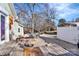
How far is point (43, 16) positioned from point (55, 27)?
0.21 meters

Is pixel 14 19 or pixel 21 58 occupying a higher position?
pixel 14 19

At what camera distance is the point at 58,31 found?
8.91 feet

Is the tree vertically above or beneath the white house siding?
above

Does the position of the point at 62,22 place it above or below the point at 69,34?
above

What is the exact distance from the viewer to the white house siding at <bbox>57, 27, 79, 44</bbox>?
2715mm

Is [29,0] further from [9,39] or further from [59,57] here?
[59,57]

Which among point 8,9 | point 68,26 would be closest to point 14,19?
point 8,9

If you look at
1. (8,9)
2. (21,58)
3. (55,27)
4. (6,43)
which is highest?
(8,9)

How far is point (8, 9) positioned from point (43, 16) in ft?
1.53

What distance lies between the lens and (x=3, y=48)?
A: 2.70 m

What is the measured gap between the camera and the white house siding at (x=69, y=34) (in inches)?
107

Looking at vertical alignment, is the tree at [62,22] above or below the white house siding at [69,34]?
above

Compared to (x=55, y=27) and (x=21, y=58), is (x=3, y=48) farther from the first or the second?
(x=55, y=27)

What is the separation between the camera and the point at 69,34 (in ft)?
8.95
